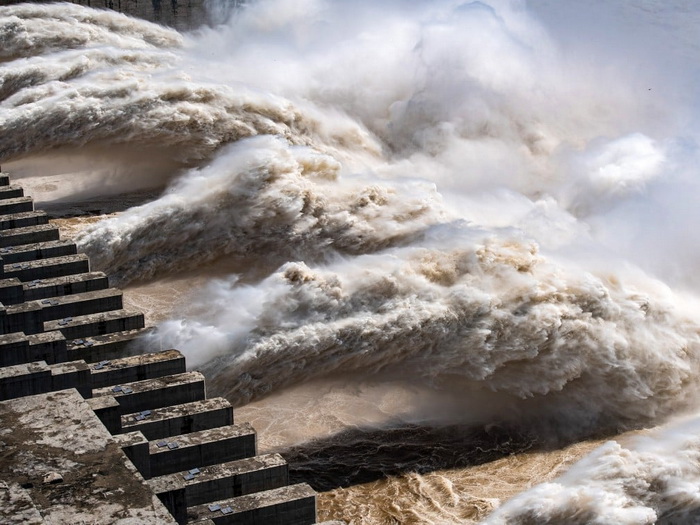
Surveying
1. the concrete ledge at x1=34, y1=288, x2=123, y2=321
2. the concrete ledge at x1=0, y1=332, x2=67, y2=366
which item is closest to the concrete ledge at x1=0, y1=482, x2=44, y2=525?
the concrete ledge at x1=0, y1=332, x2=67, y2=366

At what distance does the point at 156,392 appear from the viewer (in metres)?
27.3

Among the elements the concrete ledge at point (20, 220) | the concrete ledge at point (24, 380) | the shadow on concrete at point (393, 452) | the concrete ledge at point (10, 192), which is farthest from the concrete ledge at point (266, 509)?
the concrete ledge at point (10, 192)

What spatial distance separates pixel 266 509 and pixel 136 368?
5049mm

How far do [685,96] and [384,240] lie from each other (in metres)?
27.5

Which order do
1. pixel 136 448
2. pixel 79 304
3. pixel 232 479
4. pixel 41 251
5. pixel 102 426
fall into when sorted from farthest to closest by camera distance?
pixel 41 251
pixel 79 304
pixel 232 479
pixel 136 448
pixel 102 426

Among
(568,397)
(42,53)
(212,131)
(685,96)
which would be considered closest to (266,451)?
(568,397)

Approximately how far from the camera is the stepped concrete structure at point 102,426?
20.0 m

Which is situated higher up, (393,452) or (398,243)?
(398,243)

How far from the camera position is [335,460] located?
31922 mm

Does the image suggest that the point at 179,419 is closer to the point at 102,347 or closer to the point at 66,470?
the point at 102,347

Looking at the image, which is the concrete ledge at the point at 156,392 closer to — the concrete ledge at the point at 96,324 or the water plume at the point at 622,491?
the concrete ledge at the point at 96,324

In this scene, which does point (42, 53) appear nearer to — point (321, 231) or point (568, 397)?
point (321, 231)

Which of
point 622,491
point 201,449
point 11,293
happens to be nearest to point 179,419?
point 201,449

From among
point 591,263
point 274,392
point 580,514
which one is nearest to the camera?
point 580,514
